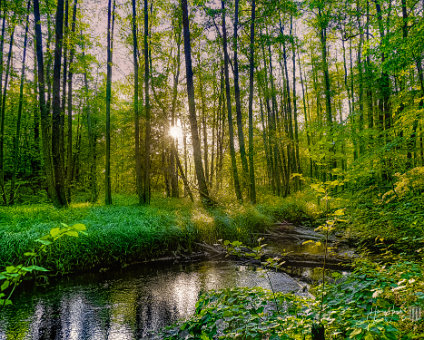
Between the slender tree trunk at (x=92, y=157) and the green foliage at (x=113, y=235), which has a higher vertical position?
the slender tree trunk at (x=92, y=157)

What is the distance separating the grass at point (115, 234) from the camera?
223 inches

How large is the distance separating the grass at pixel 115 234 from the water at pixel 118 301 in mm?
489

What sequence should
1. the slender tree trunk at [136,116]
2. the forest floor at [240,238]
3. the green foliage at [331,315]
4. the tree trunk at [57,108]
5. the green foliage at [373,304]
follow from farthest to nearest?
the slender tree trunk at [136,116] → the tree trunk at [57,108] → the forest floor at [240,238] → the green foliage at [331,315] → the green foliage at [373,304]

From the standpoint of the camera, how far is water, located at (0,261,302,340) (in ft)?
12.1

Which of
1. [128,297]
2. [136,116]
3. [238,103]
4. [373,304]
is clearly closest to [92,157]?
[136,116]

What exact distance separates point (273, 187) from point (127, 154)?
39.1ft

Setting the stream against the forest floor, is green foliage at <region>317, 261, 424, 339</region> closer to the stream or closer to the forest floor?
the forest floor

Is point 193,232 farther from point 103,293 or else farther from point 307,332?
point 307,332

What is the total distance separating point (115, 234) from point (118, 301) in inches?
90.6

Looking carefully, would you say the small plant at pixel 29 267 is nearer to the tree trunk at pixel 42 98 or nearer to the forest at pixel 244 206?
the forest at pixel 244 206

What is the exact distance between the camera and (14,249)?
5.30 m

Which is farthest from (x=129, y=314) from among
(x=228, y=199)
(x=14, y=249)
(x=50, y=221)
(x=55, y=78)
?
(x=228, y=199)

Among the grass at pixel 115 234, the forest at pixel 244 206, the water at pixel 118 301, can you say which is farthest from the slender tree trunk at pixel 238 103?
the water at pixel 118 301

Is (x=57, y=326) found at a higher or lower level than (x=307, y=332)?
lower
